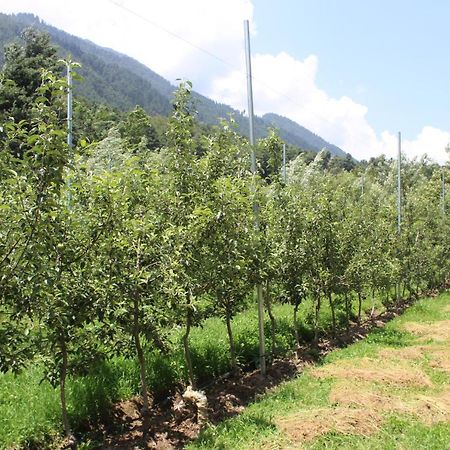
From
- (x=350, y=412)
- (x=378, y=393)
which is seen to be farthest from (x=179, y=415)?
(x=378, y=393)

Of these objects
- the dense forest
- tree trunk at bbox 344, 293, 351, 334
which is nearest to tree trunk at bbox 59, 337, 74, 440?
the dense forest

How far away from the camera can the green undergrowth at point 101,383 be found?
6.77 m

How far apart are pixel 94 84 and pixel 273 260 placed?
180713mm

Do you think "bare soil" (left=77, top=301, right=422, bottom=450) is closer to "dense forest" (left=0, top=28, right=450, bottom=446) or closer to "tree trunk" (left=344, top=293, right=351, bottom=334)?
"dense forest" (left=0, top=28, right=450, bottom=446)

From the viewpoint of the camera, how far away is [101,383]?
7.94m

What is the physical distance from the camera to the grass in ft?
21.8

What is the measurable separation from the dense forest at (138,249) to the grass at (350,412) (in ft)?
5.24

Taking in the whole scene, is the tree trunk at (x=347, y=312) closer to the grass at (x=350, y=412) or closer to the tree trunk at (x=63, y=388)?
the grass at (x=350, y=412)

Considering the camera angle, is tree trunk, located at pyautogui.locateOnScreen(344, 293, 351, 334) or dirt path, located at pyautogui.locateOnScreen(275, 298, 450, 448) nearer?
dirt path, located at pyautogui.locateOnScreen(275, 298, 450, 448)


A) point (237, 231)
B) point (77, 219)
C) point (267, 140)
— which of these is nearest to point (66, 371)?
point (77, 219)

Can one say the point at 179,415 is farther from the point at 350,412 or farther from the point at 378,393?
the point at 378,393

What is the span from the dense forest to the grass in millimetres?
1597

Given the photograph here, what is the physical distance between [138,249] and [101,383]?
9.50 ft

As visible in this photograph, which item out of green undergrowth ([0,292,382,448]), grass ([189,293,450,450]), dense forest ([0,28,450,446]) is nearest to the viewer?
dense forest ([0,28,450,446])
